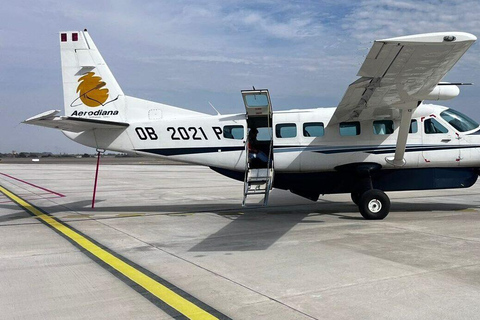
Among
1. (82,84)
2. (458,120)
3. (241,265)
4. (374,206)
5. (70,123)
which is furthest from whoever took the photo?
(82,84)

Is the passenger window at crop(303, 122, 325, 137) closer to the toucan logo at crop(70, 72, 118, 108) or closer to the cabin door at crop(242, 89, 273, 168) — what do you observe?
the cabin door at crop(242, 89, 273, 168)

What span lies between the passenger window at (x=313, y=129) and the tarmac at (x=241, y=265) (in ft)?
7.12

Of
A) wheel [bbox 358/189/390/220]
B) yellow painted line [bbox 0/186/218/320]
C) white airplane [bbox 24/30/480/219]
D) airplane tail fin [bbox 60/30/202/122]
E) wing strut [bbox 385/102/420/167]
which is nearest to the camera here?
yellow painted line [bbox 0/186/218/320]

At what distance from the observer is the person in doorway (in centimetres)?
1157

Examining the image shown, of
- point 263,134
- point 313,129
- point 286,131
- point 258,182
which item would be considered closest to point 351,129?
point 313,129

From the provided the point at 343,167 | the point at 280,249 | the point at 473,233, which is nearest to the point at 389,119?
the point at 343,167

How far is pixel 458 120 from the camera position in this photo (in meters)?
11.5

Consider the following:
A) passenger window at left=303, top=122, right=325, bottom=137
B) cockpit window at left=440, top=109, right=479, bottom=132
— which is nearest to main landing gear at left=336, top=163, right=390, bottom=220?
passenger window at left=303, top=122, right=325, bottom=137

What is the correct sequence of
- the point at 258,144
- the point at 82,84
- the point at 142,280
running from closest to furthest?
the point at 142,280 → the point at 258,144 → the point at 82,84

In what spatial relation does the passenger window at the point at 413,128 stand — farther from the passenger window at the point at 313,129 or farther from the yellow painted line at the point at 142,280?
the yellow painted line at the point at 142,280

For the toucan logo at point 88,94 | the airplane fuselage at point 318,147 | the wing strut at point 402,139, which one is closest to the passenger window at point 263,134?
the airplane fuselage at point 318,147

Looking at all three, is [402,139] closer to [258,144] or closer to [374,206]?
[374,206]

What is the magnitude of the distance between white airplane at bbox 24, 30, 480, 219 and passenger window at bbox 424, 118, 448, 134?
3 cm

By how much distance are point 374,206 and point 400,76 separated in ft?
11.6
